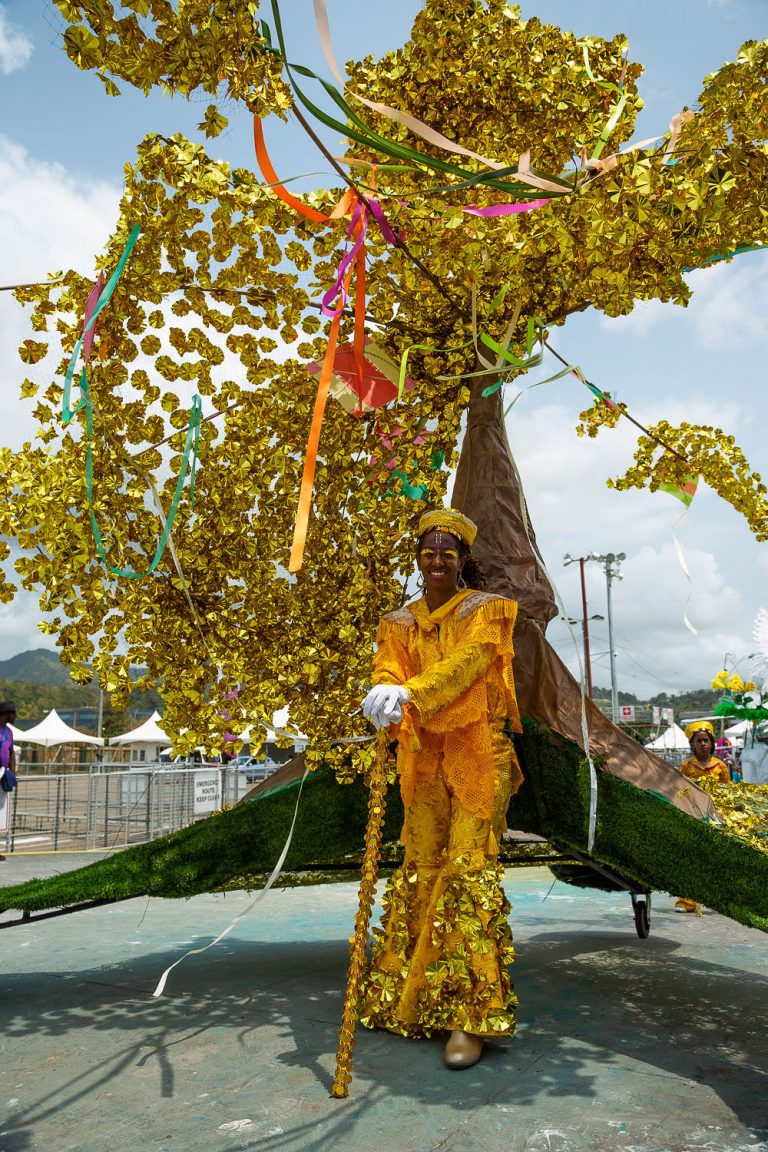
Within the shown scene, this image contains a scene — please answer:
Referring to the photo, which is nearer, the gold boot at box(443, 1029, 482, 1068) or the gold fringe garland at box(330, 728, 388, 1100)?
the gold fringe garland at box(330, 728, 388, 1100)

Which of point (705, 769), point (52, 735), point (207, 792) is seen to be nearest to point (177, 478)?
point (705, 769)

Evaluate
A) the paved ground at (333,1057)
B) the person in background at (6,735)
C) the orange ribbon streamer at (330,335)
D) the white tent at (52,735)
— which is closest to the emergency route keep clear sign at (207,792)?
the person in background at (6,735)

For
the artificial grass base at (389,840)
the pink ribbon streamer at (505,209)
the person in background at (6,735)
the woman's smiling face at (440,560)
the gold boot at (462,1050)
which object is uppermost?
the pink ribbon streamer at (505,209)

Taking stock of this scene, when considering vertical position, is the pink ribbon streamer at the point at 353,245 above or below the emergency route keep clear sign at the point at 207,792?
above

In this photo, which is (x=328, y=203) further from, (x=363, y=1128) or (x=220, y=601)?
(x=363, y=1128)

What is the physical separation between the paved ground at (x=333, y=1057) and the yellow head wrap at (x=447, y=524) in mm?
1902

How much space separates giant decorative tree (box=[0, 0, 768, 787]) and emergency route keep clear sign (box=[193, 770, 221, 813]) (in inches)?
281

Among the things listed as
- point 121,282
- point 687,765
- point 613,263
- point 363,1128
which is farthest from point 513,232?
point 687,765

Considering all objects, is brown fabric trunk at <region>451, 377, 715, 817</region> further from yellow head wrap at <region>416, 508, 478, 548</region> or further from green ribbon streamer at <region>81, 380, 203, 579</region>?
green ribbon streamer at <region>81, 380, 203, 579</region>

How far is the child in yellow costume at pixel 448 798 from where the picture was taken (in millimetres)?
3016

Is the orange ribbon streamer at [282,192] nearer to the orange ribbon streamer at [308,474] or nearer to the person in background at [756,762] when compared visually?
the orange ribbon streamer at [308,474]

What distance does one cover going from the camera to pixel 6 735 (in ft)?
25.9

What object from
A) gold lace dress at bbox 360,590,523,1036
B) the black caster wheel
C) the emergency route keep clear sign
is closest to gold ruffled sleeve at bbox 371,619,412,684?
gold lace dress at bbox 360,590,523,1036

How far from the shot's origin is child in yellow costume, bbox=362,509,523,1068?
9.89 ft
